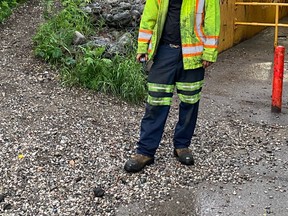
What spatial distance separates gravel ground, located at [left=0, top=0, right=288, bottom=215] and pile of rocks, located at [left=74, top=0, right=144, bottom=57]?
3.44 feet

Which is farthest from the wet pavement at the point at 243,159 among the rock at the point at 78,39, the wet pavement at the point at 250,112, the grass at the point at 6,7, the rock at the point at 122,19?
the grass at the point at 6,7

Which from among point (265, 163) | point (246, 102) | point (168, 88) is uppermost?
point (168, 88)

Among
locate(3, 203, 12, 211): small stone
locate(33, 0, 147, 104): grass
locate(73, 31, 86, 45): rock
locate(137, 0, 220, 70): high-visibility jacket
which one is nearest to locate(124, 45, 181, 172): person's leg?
locate(137, 0, 220, 70): high-visibility jacket

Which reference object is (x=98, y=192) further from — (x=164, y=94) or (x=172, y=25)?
(x=172, y=25)

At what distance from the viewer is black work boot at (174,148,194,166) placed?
4.69 m

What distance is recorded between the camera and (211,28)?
4.27m

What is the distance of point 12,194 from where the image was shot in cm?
420

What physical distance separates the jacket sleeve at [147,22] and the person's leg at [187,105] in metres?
0.39

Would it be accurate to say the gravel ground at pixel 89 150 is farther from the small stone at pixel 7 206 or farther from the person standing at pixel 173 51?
the person standing at pixel 173 51

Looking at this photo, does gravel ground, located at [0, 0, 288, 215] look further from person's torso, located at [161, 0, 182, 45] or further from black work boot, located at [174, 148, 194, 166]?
person's torso, located at [161, 0, 182, 45]

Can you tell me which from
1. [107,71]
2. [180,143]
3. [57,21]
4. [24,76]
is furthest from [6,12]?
[180,143]

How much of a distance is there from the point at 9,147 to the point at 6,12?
4.01m

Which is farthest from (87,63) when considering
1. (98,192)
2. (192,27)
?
(98,192)

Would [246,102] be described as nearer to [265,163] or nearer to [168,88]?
[265,163]
